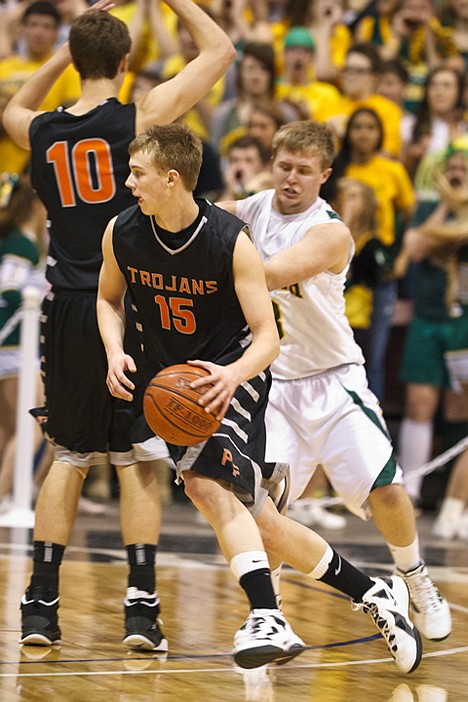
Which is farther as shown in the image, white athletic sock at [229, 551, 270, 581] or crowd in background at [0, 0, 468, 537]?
crowd in background at [0, 0, 468, 537]

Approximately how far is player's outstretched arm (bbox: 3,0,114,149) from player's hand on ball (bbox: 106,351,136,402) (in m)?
1.26

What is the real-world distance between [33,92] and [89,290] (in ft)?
3.10

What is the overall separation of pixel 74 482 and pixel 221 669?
0.94 metres

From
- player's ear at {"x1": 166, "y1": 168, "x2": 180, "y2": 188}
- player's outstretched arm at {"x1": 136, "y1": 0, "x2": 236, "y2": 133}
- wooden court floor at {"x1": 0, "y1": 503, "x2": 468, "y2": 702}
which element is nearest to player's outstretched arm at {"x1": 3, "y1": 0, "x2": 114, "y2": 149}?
player's outstretched arm at {"x1": 136, "y1": 0, "x2": 236, "y2": 133}

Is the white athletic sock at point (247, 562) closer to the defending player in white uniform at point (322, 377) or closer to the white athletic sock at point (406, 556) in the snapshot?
the defending player in white uniform at point (322, 377)

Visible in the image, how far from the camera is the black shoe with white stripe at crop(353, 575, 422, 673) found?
4.46 meters

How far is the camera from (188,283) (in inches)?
171

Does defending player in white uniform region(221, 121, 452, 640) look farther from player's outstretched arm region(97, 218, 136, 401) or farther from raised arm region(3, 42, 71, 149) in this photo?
raised arm region(3, 42, 71, 149)

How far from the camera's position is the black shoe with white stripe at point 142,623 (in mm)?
4645

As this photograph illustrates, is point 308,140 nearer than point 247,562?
No

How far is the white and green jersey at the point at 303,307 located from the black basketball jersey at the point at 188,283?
799mm

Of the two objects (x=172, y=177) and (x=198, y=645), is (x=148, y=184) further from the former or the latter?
(x=198, y=645)

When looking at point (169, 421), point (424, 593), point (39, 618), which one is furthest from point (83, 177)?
point (424, 593)

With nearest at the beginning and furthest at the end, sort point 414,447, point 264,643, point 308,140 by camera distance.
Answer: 1. point 264,643
2. point 308,140
3. point 414,447
